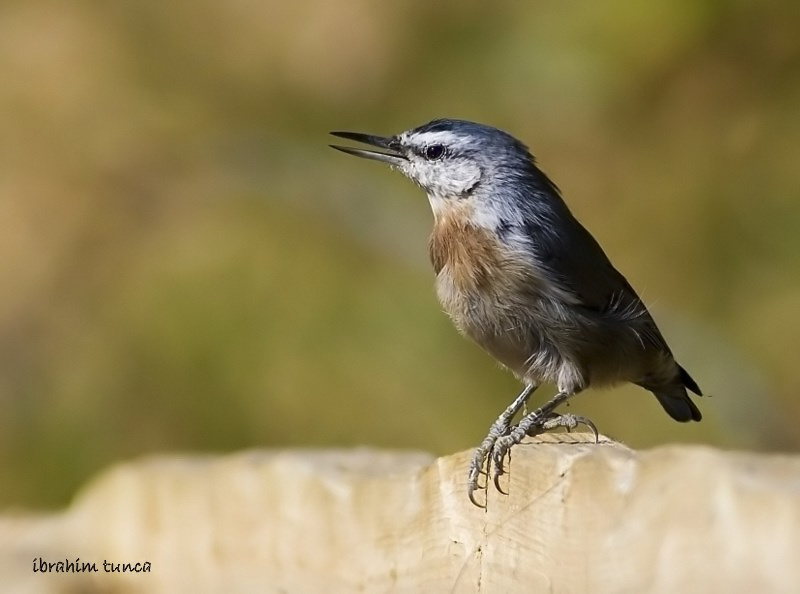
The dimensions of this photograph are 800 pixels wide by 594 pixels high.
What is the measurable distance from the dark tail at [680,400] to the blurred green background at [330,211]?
47.5 inches

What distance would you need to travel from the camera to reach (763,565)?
6.16 feet

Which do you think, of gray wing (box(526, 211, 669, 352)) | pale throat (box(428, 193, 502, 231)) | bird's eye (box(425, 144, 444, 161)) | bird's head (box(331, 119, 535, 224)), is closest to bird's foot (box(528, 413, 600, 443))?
gray wing (box(526, 211, 669, 352))

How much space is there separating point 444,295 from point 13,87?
4.74 m

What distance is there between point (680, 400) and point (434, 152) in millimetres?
1282

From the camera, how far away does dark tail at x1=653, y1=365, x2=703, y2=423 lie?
13.4 feet

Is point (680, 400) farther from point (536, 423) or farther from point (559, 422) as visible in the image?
point (536, 423)

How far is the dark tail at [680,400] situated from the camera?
4098 mm

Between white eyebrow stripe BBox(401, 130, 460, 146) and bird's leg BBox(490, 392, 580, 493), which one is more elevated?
white eyebrow stripe BBox(401, 130, 460, 146)

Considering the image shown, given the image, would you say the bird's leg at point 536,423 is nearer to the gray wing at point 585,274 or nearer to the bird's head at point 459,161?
the gray wing at point 585,274

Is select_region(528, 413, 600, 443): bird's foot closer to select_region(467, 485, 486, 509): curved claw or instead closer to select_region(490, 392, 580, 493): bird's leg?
select_region(490, 392, 580, 493): bird's leg

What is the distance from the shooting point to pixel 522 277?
351 cm

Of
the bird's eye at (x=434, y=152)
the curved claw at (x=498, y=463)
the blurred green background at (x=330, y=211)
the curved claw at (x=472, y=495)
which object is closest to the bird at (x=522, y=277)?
the bird's eye at (x=434, y=152)

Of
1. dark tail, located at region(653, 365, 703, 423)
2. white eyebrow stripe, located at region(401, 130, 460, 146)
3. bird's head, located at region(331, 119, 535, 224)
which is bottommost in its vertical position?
dark tail, located at region(653, 365, 703, 423)

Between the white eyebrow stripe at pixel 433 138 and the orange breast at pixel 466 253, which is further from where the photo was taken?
the white eyebrow stripe at pixel 433 138
